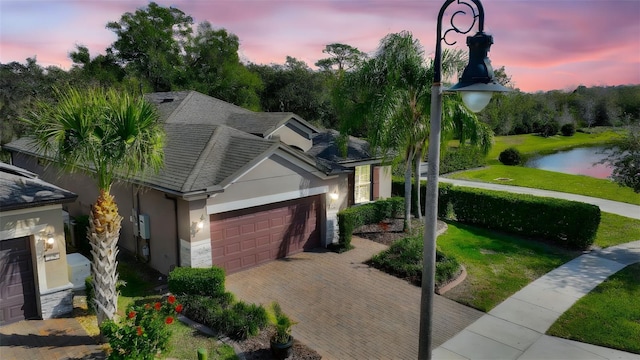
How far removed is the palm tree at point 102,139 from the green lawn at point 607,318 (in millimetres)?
10161

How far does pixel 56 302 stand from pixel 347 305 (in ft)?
23.6

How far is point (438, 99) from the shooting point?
253 inches

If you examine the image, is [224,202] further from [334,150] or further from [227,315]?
[334,150]

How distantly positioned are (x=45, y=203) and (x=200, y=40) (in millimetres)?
41589

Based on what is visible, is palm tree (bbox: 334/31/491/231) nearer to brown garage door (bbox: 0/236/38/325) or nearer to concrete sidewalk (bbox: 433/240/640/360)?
concrete sidewalk (bbox: 433/240/640/360)

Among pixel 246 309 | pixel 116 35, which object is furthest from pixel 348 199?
pixel 116 35

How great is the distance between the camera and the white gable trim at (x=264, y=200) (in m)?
12.2

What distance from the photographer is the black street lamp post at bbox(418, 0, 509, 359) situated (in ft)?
18.6

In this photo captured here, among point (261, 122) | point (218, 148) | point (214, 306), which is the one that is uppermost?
point (261, 122)

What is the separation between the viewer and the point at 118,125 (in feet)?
26.0

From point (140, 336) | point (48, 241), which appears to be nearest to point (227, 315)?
point (140, 336)

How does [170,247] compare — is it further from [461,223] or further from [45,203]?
→ [461,223]

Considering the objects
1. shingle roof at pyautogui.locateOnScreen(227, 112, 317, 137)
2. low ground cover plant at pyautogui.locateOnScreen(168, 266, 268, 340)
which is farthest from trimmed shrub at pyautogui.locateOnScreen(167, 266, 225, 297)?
shingle roof at pyautogui.locateOnScreen(227, 112, 317, 137)

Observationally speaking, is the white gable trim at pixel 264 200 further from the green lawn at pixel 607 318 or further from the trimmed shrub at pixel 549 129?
the trimmed shrub at pixel 549 129
